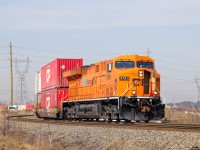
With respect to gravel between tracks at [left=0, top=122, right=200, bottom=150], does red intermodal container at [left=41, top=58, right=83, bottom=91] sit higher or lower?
higher

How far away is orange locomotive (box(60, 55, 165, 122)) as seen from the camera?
22109 millimetres

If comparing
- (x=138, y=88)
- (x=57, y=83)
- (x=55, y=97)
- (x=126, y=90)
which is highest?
(x=57, y=83)

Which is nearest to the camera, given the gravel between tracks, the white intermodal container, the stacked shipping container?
the gravel between tracks

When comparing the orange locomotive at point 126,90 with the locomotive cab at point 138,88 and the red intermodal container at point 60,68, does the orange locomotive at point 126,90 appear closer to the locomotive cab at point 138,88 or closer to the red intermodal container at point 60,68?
the locomotive cab at point 138,88

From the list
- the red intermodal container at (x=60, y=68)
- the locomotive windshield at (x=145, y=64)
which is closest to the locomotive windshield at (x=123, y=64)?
the locomotive windshield at (x=145, y=64)

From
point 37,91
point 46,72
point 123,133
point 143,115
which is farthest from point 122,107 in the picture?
point 37,91

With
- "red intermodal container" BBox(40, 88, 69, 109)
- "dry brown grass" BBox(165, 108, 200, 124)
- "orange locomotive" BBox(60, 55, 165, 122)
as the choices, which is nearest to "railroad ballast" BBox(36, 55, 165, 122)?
"orange locomotive" BBox(60, 55, 165, 122)

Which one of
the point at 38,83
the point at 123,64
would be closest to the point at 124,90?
the point at 123,64

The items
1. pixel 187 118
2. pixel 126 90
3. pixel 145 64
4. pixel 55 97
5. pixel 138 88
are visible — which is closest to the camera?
pixel 126 90

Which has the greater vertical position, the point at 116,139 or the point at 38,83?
the point at 38,83

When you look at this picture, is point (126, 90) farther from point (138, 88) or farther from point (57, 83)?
A: point (57, 83)

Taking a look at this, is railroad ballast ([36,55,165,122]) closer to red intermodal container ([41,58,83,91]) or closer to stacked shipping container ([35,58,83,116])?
stacked shipping container ([35,58,83,116])

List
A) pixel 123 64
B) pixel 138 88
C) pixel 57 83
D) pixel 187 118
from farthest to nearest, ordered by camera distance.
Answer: pixel 57 83 → pixel 187 118 → pixel 123 64 → pixel 138 88

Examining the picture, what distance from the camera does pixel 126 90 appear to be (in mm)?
22453
